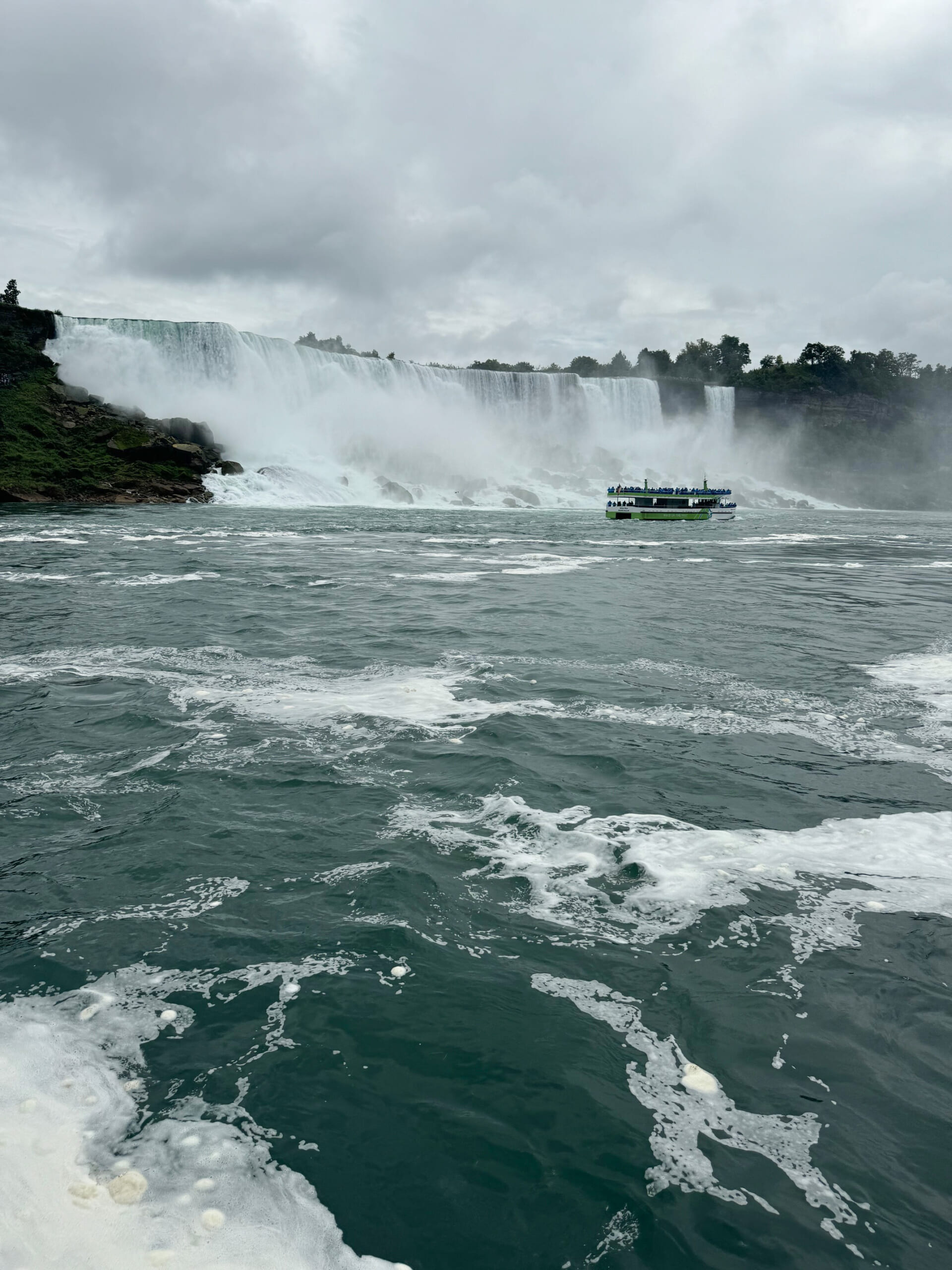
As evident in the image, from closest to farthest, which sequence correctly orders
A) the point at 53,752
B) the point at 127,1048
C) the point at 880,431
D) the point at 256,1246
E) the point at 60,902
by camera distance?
the point at 256,1246
the point at 127,1048
the point at 60,902
the point at 53,752
the point at 880,431

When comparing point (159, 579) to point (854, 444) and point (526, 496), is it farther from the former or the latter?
point (854, 444)

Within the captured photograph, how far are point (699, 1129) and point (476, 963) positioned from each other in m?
1.45

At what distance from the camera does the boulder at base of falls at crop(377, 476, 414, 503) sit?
204 feet

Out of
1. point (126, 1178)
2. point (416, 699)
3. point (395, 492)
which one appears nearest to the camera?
point (126, 1178)

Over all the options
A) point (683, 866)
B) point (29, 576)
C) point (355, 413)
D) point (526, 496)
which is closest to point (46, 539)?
point (29, 576)

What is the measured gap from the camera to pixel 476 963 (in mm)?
4363

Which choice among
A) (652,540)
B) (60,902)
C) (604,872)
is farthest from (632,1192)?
(652,540)

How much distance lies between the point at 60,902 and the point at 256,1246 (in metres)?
2.81

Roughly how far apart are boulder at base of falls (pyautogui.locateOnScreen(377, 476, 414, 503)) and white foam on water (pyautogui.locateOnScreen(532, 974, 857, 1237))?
59.9 m

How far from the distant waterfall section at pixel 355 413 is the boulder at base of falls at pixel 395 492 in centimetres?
13

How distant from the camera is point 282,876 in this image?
17.1 feet

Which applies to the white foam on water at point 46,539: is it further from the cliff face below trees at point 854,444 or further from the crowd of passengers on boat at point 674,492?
the cliff face below trees at point 854,444

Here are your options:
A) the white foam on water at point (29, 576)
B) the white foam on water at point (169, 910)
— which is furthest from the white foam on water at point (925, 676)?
the white foam on water at point (29, 576)

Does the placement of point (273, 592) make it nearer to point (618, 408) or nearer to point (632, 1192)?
point (632, 1192)
